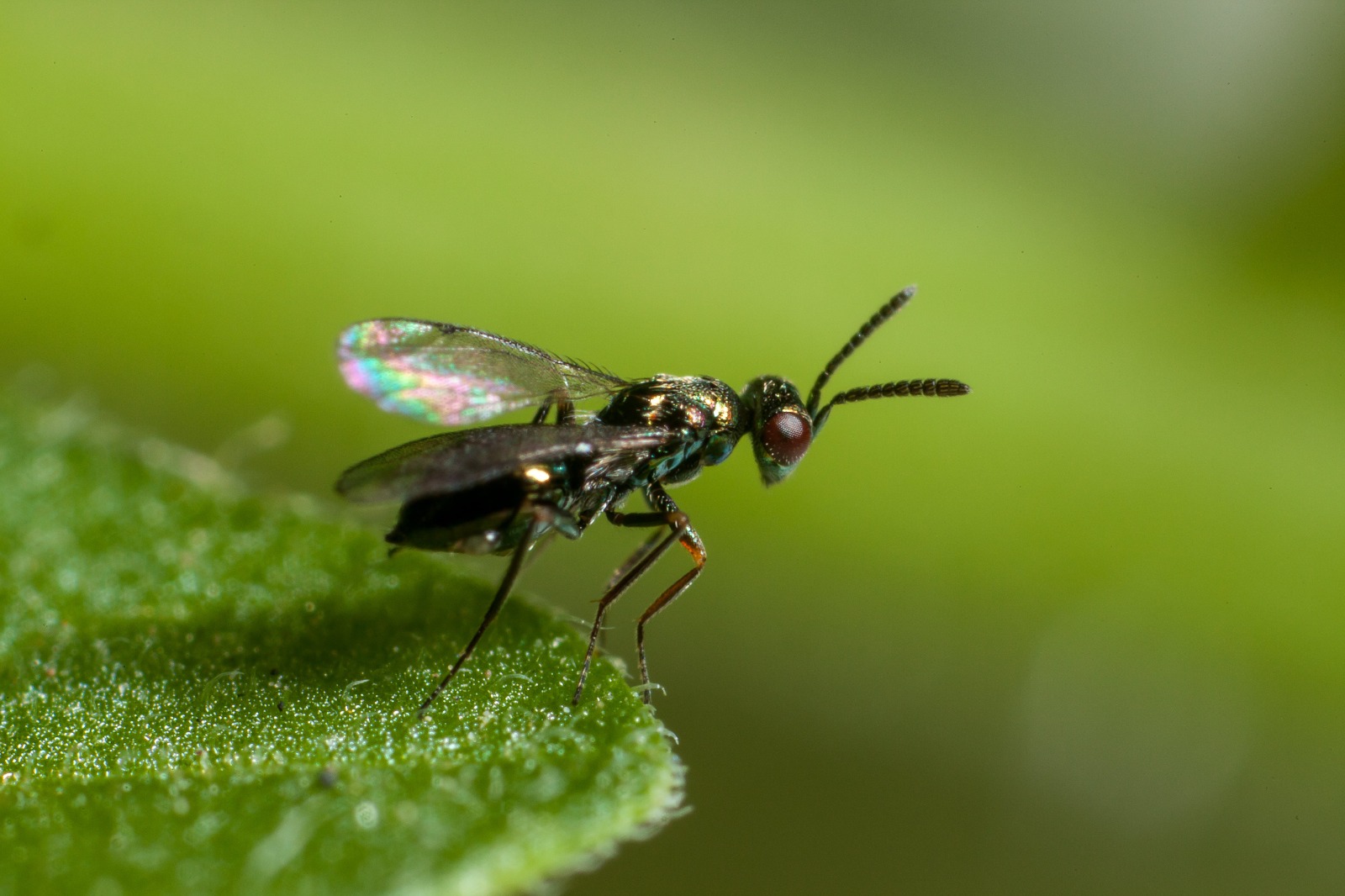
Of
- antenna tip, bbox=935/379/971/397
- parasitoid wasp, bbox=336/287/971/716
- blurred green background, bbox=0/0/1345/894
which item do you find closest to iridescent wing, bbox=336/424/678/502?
parasitoid wasp, bbox=336/287/971/716

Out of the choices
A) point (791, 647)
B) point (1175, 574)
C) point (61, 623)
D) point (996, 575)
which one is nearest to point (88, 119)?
point (61, 623)

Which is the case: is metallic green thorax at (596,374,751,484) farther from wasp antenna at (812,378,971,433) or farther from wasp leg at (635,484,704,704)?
wasp antenna at (812,378,971,433)

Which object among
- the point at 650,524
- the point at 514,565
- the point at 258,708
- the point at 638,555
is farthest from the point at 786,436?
the point at 258,708

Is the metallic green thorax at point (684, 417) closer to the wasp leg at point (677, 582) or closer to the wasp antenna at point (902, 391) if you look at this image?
the wasp leg at point (677, 582)

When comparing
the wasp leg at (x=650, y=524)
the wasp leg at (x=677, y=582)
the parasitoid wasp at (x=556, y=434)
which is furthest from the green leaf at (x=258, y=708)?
the wasp leg at (x=677, y=582)

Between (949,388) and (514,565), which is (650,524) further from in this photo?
(949,388)

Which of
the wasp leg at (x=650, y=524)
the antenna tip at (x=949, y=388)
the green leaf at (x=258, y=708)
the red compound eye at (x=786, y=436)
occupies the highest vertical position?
the antenna tip at (x=949, y=388)

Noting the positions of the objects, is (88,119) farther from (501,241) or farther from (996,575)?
(996,575)
